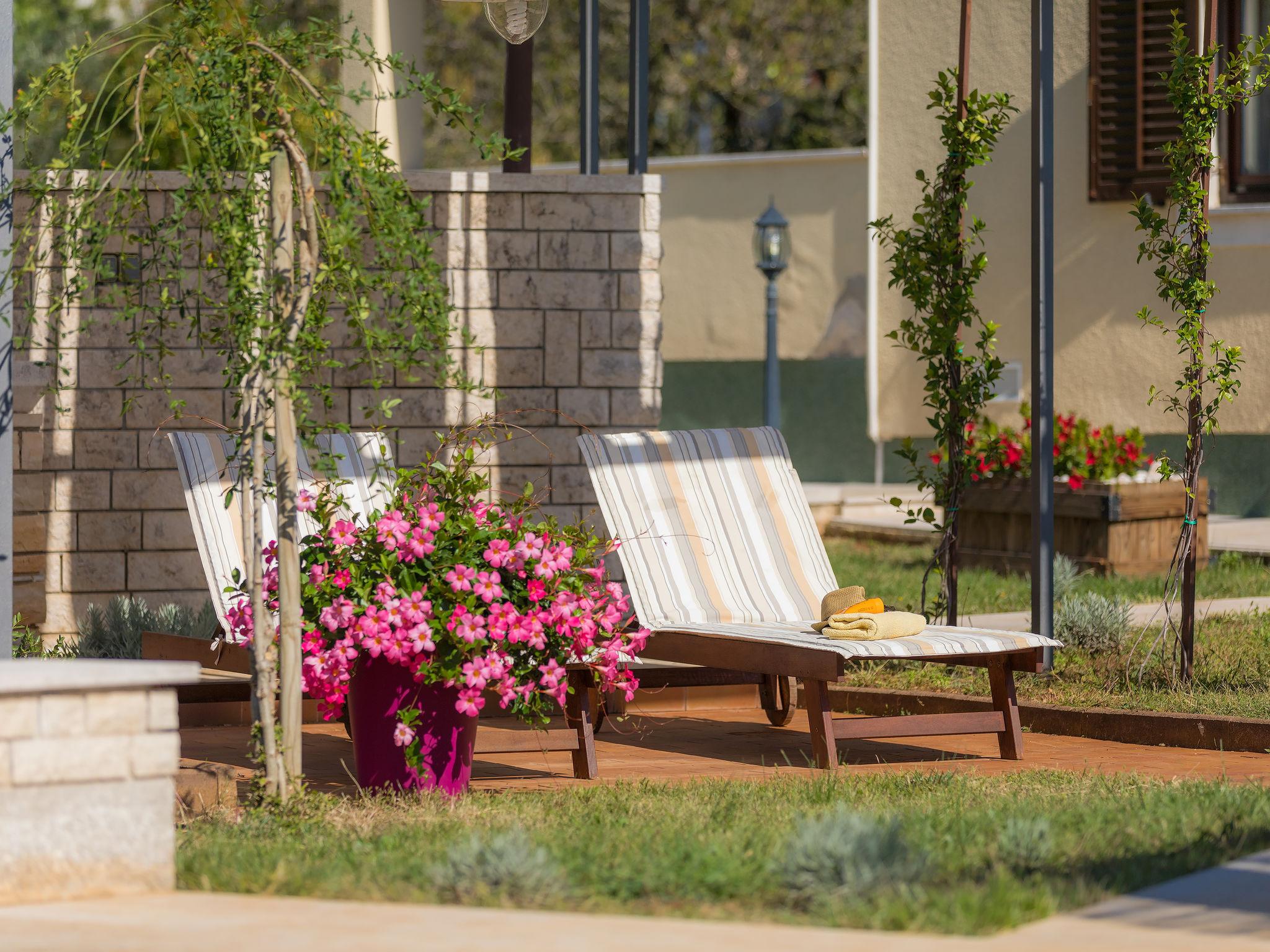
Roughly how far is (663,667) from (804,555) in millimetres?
776

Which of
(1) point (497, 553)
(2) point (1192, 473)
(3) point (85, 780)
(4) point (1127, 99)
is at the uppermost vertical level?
(4) point (1127, 99)

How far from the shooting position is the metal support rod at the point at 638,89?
320 inches

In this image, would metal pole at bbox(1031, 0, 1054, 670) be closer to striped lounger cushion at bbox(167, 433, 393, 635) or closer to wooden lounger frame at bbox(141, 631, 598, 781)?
wooden lounger frame at bbox(141, 631, 598, 781)

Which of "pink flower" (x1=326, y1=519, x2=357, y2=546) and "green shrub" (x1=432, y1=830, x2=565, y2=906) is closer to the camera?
"green shrub" (x1=432, y1=830, x2=565, y2=906)

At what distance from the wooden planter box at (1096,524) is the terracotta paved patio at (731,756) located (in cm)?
464

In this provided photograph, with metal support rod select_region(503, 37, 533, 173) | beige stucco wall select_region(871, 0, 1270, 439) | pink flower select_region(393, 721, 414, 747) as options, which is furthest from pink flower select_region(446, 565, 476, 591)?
beige stucco wall select_region(871, 0, 1270, 439)

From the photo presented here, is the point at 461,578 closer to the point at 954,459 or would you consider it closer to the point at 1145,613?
the point at 954,459

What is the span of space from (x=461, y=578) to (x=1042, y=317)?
2966mm

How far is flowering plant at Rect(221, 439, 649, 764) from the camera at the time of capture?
5078mm

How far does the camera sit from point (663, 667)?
21.7 feet

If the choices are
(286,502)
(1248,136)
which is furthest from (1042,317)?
(1248,136)

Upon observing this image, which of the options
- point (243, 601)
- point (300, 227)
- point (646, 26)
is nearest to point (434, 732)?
point (243, 601)

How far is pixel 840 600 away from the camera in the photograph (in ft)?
20.6

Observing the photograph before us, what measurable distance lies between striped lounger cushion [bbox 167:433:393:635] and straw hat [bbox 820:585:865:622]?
150 centimetres
